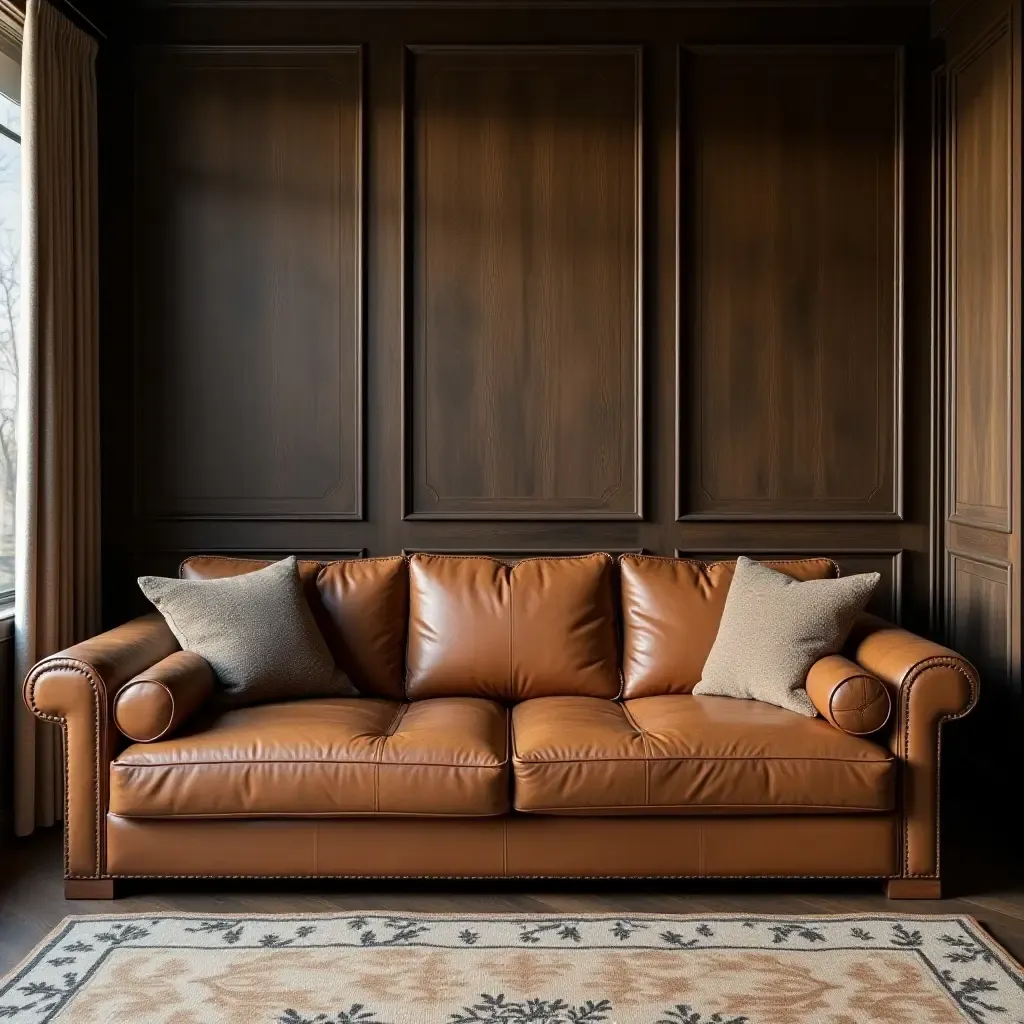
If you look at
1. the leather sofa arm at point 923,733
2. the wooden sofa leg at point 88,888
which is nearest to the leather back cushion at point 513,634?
the leather sofa arm at point 923,733

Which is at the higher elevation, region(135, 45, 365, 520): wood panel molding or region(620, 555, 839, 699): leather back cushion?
region(135, 45, 365, 520): wood panel molding

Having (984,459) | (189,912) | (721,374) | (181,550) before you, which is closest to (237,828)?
(189,912)

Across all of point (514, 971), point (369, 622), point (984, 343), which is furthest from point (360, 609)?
point (984, 343)

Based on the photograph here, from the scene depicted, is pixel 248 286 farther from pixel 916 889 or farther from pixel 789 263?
pixel 916 889

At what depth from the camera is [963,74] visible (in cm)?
382

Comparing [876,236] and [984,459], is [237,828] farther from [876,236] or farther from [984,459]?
[876,236]

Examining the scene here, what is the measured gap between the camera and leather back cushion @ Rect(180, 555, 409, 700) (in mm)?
3621

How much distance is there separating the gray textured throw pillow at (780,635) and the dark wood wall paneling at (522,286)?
2.19 feet

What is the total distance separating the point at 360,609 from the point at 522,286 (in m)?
1.33

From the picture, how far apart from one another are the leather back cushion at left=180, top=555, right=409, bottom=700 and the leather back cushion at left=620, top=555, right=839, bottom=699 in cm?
76

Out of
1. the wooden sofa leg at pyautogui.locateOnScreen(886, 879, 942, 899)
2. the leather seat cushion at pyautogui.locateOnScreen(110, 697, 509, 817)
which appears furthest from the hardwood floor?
the leather seat cushion at pyautogui.locateOnScreen(110, 697, 509, 817)

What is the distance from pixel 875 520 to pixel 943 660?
3.89 ft

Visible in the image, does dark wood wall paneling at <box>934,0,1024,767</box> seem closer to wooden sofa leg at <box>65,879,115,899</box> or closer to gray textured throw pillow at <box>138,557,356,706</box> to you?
gray textured throw pillow at <box>138,557,356,706</box>

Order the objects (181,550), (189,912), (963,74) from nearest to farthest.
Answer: (189,912)
(963,74)
(181,550)
